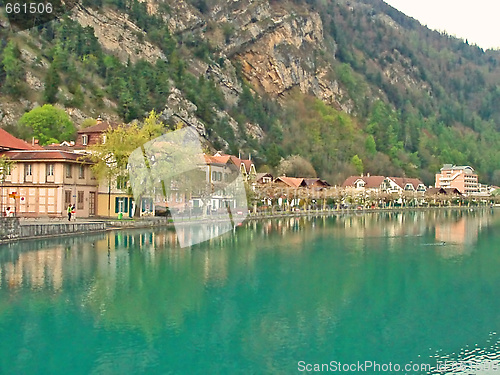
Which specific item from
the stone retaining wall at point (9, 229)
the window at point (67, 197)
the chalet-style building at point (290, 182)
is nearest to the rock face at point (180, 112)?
the chalet-style building at point (290, 182)

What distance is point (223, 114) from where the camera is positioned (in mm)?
130625

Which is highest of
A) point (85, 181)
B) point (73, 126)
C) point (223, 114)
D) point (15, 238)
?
point (223, 114)

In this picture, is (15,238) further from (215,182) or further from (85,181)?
(215,182)

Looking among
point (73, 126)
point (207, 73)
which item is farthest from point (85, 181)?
point (207, 73)

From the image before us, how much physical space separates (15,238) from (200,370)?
86.3 ft

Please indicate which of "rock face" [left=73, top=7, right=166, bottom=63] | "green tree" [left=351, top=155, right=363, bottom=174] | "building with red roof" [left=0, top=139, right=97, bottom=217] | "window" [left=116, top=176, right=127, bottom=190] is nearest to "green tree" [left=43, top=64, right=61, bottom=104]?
"rock face" [left=73, top=7, right=166, bottom=63]

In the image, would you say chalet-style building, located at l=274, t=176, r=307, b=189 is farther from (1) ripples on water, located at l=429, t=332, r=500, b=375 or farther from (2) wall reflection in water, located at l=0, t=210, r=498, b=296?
(1) ripples on water, located at l=429, t=332, r=500, b=375

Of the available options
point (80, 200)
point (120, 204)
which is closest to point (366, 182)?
point (120, 204)

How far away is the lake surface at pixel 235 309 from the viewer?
18.1 meters

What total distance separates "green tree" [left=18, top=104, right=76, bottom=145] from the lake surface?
4231cm

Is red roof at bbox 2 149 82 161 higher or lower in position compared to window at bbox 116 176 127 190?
higher

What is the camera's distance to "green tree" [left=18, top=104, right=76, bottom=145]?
260 ft

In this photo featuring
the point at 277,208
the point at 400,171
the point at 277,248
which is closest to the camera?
the point at 277,248

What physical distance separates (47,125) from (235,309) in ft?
210
